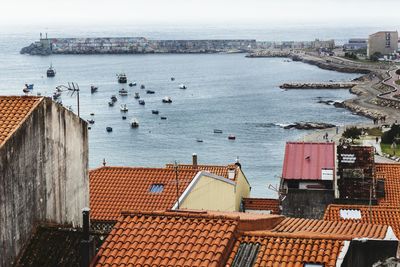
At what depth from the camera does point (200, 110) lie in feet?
306

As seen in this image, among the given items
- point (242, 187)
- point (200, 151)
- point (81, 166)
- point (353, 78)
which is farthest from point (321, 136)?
point (353, 78)

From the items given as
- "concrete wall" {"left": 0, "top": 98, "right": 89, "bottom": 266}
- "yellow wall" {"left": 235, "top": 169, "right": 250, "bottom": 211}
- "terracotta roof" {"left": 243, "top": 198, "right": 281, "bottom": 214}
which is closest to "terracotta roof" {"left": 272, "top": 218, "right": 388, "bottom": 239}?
"concrete wall" {"left": 0, "top": 98, "right": 89, "bottom": 266}

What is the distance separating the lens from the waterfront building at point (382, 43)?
175375 millimetres

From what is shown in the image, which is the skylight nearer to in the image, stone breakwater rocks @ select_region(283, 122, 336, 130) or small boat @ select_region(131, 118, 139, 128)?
stone breakwater rocks @ select_region(283, 122, 336, 130)

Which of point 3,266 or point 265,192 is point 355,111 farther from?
point 3,266

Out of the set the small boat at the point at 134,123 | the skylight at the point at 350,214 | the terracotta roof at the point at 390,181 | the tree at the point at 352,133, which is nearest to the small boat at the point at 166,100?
the small boat at the point at 134,123

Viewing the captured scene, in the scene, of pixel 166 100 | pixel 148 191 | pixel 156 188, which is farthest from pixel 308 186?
pixel 166 100

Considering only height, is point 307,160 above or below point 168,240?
below

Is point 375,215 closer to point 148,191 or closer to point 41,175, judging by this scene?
point 148,191

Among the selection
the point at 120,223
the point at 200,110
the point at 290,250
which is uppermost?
the point at 120,223

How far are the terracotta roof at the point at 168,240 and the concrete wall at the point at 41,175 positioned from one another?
140cm

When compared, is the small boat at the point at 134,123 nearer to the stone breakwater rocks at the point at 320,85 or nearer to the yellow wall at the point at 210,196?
the stone breakwater rocks at the point at 320,85

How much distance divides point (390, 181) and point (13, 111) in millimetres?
17246

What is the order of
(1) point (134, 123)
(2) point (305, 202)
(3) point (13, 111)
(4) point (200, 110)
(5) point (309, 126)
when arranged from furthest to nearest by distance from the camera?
(4) point (200, 110) < (1) point (134, 123) < (5) point (309, 126) < (2) point (305, 202) < (3) point (13, 111)
